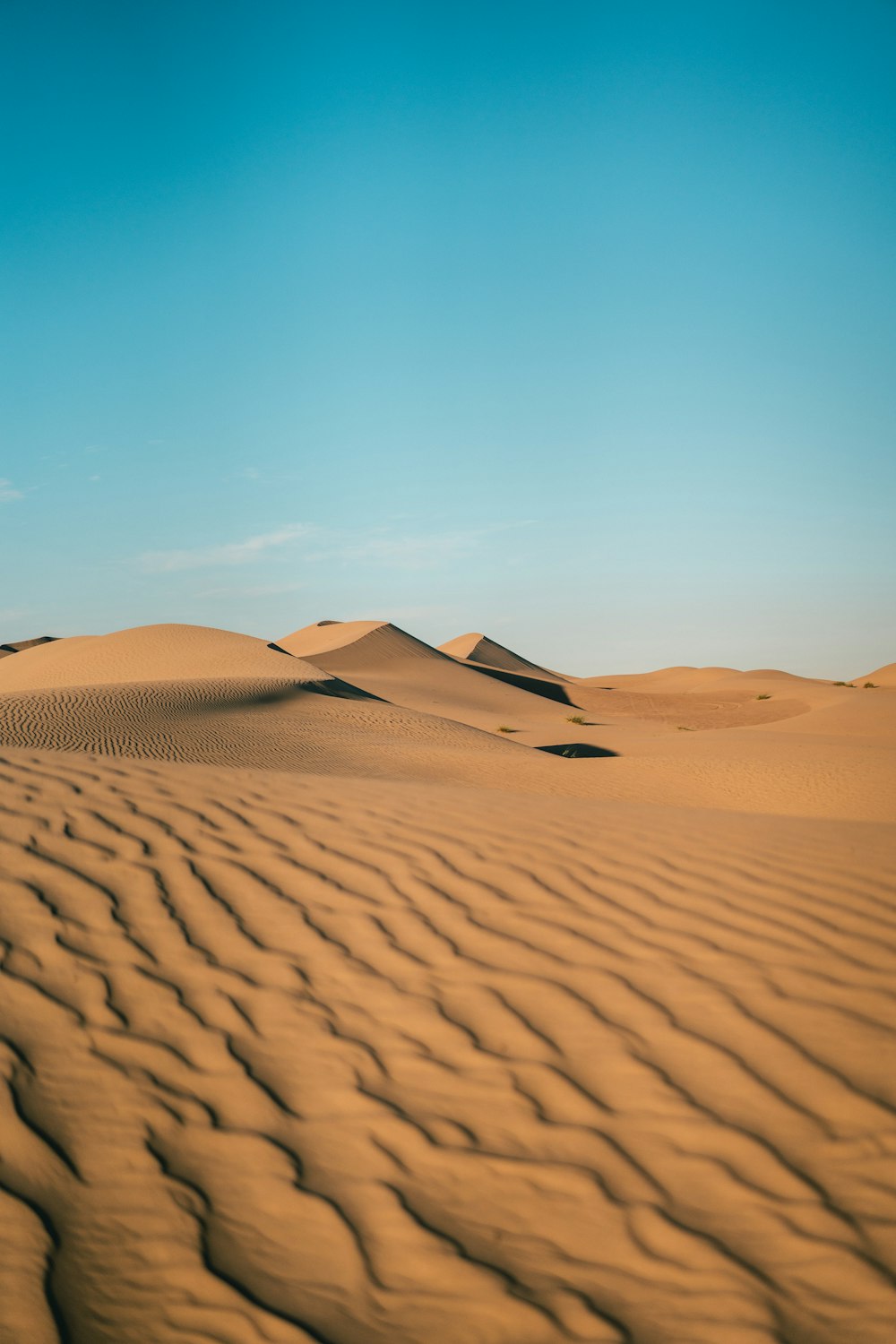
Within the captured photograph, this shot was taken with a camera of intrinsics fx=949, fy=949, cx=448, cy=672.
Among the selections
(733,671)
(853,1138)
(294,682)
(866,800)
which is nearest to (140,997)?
(853,1138)

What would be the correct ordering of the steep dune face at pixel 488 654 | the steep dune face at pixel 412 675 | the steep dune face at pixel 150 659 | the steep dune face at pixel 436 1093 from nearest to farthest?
the steep dune face at pixel 436 1093 < the steep dune face at pixel 150 659 < the steep dune face at pixel 412 675 < the steep dune face at pixel 488 654

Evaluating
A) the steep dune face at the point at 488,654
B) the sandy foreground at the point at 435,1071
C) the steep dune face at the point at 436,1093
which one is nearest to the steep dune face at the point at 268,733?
the sandy foreground at the point at 435,1071

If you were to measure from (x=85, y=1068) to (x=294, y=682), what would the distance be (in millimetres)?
19446

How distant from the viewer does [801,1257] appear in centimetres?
252

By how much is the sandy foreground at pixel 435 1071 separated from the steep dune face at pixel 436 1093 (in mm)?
11

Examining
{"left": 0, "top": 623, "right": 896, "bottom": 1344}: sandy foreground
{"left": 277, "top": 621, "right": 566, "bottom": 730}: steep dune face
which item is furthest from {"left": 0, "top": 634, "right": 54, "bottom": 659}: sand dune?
{"left": 0, "top": 623, "right": 896, "bottom": 1344}: sandy foreground

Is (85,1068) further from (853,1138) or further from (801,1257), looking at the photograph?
(853,1138)

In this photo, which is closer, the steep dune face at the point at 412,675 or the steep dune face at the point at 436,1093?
the steep dune face at the point at 436,1093

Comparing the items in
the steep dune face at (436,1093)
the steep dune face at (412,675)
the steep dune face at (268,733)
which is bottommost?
the steep dune face at (436,1093)

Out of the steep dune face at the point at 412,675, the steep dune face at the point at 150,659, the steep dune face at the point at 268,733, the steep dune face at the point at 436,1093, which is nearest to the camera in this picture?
the steep dune face at the point at 436,1093

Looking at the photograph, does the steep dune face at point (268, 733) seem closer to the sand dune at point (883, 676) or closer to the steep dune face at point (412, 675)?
the steep dune face at point (412, 675)

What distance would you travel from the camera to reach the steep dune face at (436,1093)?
2367 millimetres

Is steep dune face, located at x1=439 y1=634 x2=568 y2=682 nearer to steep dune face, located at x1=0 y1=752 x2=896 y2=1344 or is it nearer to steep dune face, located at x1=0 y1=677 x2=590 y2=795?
steep dune face, located at x1=0 y1=677 x2=590 y2=795

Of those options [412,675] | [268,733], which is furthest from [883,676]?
[268,733]
